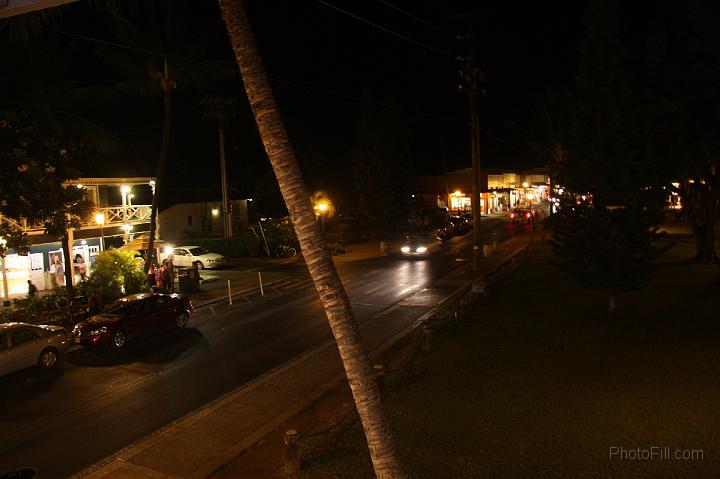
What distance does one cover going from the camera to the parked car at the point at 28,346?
42.5 feet

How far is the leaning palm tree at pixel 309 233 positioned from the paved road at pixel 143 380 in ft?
19.1

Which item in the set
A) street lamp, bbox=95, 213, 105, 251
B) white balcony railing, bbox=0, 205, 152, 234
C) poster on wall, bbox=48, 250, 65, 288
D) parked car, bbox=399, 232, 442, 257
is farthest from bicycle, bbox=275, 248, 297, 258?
poster on wall, bbox=48, 250, 65, 288

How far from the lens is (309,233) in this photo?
183 inches

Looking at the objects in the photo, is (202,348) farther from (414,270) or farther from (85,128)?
(414,270)

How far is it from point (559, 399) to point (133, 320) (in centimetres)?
1126

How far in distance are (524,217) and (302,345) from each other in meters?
47.0

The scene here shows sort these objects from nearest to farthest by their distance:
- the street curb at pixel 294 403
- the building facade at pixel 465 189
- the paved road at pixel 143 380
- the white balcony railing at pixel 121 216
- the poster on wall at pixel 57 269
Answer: the street curb at pixel 294 403 → the paved road at pixel 143 380 → the poster on wall at pixel 57 269 → the white balcony railing at pixel 121 216 → the building facade at pixel 465 189

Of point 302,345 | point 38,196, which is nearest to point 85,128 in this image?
point 38,196

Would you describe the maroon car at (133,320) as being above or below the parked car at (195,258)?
below

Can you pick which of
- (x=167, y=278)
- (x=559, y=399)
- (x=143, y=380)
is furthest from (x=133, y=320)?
(x=559, y=399)

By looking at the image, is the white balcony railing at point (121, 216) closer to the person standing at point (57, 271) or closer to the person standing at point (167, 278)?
the person standing at point (57, 271)

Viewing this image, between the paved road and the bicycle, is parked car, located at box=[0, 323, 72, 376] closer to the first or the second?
the paved road

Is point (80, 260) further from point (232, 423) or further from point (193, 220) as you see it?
point (193, 220)
